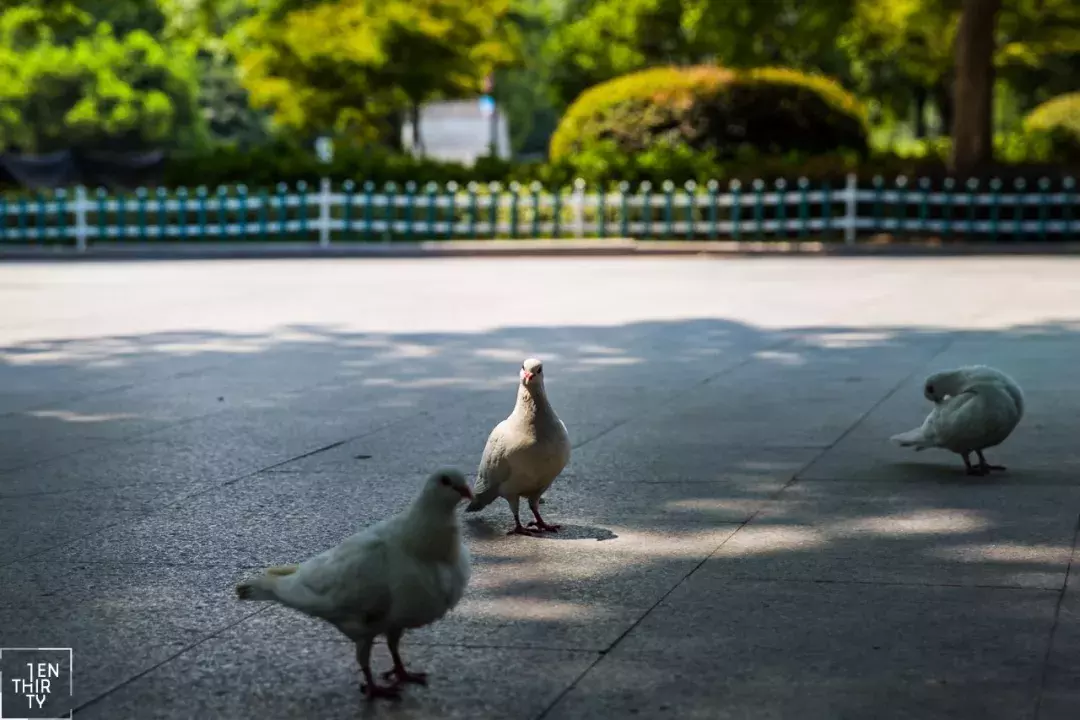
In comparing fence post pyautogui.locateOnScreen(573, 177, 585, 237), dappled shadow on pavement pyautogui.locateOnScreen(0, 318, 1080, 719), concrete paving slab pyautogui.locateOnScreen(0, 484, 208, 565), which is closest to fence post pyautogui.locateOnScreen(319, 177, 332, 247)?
fence post pyautogui.locateOnScreen(573, 177, 585, 237)

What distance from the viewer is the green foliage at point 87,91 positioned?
62.2 metres

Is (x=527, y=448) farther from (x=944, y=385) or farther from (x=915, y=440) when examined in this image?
(x=944, y=385)

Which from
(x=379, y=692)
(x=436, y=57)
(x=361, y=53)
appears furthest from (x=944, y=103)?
(x=379, y=692)

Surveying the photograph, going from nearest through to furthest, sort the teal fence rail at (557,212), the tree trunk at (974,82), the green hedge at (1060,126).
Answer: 1. the teal fence rail at (557,212)
2. the tree trunk at (974,82)
3. the green hedge at (1060,126)

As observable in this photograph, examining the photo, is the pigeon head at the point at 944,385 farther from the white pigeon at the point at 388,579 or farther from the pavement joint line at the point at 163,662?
the white pigeon at the point at 388,579

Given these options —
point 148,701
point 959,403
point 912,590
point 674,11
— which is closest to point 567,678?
point 148,701

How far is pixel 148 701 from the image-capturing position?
4.30 metres

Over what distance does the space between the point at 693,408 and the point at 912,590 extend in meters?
4.49

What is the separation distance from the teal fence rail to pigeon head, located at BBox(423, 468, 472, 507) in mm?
25121

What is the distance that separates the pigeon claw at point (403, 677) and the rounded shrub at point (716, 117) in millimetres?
26472

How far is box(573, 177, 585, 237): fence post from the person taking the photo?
29203 millimetres

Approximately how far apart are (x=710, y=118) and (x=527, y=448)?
25720mm

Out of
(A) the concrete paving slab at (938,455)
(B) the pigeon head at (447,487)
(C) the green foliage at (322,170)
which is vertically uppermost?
(C) the green foliage at (322,170)

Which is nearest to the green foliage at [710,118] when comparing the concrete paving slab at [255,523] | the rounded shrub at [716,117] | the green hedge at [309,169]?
the rounded shrub at [716,117]
